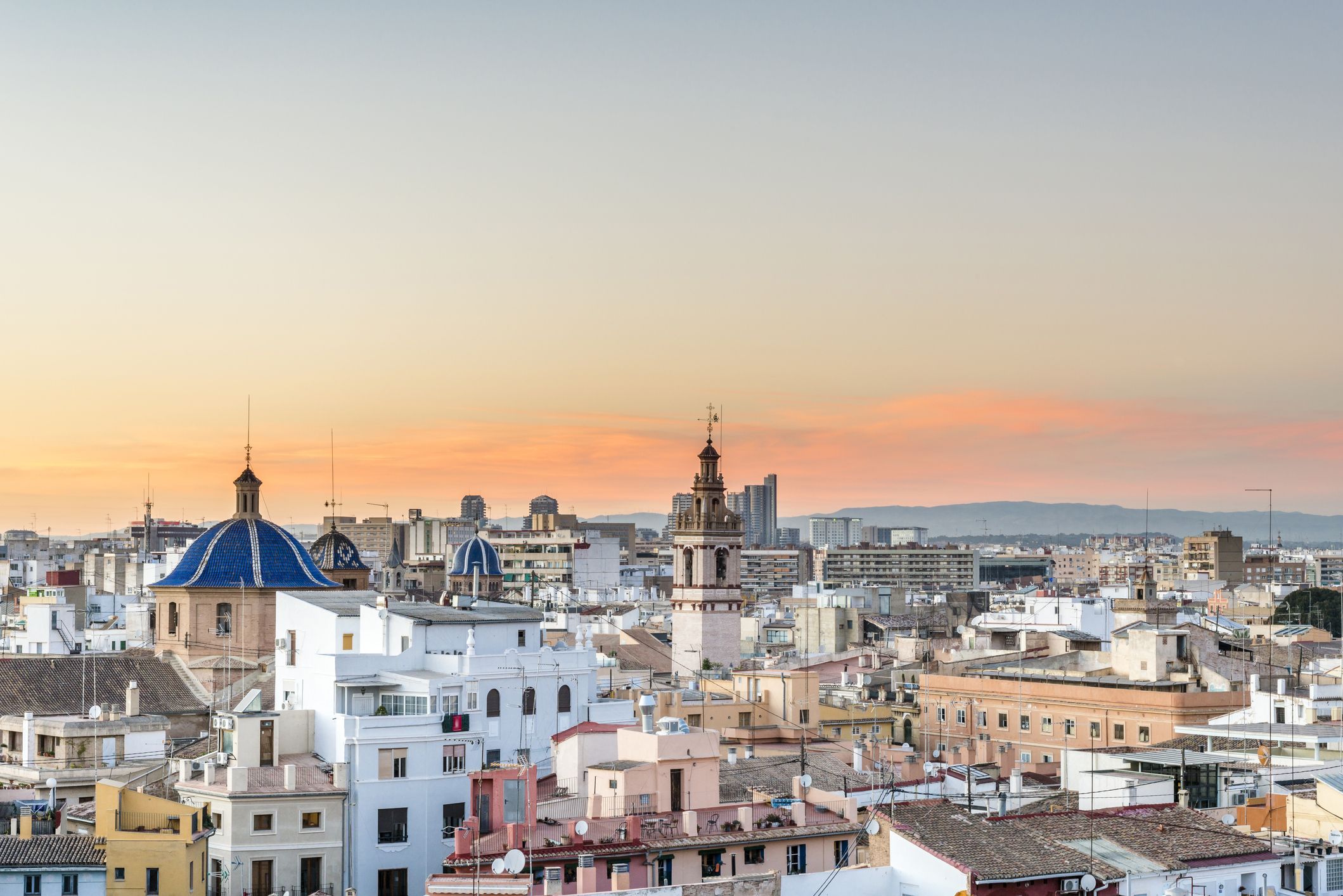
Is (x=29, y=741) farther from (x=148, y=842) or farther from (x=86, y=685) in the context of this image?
(x=148, y=842)

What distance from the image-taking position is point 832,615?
89.8 meters

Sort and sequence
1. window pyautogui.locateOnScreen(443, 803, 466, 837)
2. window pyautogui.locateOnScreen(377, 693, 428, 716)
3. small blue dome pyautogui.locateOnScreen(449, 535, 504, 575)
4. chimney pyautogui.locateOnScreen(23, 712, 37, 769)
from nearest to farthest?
window pyautogui.locateOnScreen(443, 803, 466, 837) → window pyautogui.locateOnScreen(377, 693, 428, 716) → chimney pyautogui.locateOnScreen(23, 712, 37, 769) → small blue dome pyautogui.locateOnScreen(449, 535, 504, 575)

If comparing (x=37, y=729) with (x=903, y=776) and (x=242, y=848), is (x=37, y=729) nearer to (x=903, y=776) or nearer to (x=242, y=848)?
(x=242, y=848)

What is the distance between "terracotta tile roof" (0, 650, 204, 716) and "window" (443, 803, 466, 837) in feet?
40.9

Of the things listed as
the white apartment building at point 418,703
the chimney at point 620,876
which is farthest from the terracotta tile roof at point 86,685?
the chimney at point 620,876

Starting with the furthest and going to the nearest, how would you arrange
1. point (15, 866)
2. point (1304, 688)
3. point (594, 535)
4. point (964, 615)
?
point (594, 535)
point (964, 615)
point (1304, 688)
point (15, 866)

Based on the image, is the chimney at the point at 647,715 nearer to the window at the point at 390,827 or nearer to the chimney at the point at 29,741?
the window at the point at 390,827

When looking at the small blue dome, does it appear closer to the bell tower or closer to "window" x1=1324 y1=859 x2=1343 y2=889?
the bell tower

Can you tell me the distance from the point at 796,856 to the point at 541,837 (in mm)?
3832

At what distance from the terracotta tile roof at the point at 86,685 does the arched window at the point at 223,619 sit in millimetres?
1849

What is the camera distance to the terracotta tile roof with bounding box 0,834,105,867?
93.2 feet

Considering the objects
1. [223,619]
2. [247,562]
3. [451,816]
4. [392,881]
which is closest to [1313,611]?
[247,562]

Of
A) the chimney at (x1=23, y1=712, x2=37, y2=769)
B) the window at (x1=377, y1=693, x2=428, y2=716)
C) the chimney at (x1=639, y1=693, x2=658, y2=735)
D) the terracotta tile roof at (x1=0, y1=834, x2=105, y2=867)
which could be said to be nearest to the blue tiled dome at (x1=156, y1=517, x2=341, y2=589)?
the chimney at (x1=23, y1=712, x2=37, y2=769)

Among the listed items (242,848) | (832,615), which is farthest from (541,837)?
(832,615)
